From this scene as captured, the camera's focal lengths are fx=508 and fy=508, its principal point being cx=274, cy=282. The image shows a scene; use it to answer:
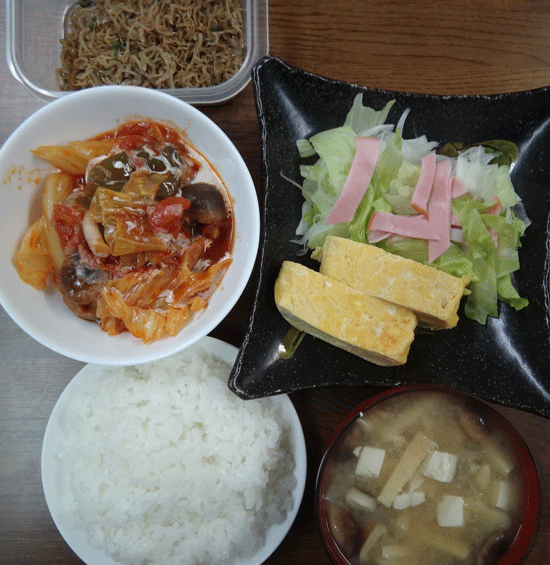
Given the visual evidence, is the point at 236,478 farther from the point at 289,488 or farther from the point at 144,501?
the point at 144,501

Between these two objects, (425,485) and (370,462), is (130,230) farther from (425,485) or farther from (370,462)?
(425,485)

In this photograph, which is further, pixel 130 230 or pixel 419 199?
pixel 419 199

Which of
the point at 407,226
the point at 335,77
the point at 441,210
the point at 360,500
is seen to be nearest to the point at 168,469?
the point at 360,500

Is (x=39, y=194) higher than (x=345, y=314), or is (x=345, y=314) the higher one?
(x=39, y=194)

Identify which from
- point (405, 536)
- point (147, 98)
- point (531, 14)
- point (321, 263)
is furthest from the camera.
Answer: point (531, 14)

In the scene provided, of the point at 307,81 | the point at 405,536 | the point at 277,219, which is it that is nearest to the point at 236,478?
the point at 405,536

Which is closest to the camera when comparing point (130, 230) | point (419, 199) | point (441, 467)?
point (130, 230)

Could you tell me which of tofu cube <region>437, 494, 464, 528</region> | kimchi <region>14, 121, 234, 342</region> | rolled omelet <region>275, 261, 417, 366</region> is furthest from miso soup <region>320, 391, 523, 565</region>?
kimchi <region>14, 121, 234, 342</region>
